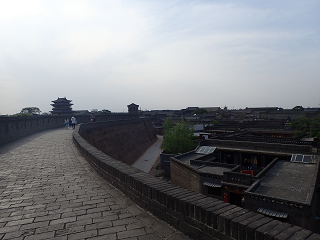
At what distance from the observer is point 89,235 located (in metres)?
3.48

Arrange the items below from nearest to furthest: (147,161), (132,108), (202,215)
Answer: (202,215), (147,161), (132,108)

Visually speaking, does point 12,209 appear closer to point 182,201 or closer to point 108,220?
point 108,220

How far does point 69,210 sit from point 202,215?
282cm

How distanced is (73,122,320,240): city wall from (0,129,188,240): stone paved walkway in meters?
0.21

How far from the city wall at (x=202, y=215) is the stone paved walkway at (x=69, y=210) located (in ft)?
0.70

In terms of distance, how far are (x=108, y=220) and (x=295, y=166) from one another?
A: 14.2 m

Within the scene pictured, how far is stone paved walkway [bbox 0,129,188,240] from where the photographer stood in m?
3.55

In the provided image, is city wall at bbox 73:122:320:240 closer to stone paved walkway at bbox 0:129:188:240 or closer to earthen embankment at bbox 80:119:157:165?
stone paved walkway at bbox 0:129:188:240

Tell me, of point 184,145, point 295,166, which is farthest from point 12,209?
point 184,145

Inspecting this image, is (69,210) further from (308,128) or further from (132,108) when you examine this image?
(132,108)

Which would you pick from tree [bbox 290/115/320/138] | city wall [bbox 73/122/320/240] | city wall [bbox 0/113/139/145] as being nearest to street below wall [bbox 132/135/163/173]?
city wall [bbox 0/113/139/145]

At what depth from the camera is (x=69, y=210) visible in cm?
449

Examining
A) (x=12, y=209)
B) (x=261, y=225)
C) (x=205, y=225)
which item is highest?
(x=261, y=225)

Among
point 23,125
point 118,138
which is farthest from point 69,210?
point 118,138
